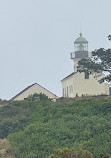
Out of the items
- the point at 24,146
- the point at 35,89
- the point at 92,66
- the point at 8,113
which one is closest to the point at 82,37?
the point at 35,89

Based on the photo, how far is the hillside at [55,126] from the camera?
61.8 metres

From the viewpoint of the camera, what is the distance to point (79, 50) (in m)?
99.7

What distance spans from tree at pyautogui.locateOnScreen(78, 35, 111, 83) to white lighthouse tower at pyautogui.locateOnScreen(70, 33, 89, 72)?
1770 centimetres

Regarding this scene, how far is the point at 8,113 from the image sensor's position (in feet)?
241

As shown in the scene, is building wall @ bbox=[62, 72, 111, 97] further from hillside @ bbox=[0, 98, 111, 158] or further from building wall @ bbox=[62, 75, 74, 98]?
hillside @ bbox=[0, 98, 111, 158]

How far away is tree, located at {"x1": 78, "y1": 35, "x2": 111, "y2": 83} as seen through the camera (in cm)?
7831

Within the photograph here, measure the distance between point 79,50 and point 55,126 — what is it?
→ 34.1 m

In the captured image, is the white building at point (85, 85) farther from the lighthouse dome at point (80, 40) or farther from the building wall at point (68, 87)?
the lighthouse dome at point (80, 40)

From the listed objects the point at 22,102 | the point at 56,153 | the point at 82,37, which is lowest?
the point at 56,153

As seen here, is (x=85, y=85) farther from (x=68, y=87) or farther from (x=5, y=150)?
(x=5, y=150)

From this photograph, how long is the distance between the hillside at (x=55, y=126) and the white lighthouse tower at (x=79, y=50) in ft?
76.1

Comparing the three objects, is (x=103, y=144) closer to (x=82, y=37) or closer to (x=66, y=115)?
(x=66, y=115)

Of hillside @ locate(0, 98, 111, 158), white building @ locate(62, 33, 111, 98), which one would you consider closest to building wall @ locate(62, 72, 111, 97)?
white building @ locate(62, 33, 111, 98)

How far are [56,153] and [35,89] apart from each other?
4933 cm
